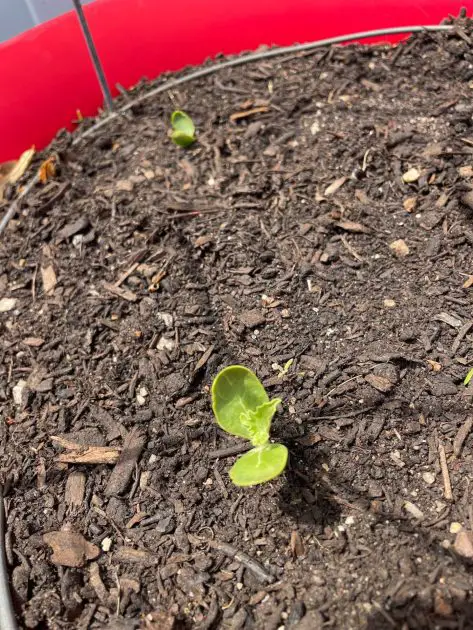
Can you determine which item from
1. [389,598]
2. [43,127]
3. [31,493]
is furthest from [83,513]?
[43,127]

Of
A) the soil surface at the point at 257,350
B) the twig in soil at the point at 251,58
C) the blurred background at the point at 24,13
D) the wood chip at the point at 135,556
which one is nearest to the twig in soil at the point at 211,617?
the soil surface at the point at 257,350

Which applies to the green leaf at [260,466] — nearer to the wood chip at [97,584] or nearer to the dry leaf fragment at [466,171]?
the wood chip at [97,584]

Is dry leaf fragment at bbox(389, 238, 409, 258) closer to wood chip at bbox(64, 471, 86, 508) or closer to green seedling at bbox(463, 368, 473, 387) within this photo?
green seedling at bbox(463, 368, 473, 387)

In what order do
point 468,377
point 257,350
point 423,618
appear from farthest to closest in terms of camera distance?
point 257,350 → point 468,377 → point 423,618

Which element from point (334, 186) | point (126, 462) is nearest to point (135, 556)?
point (126, 462)

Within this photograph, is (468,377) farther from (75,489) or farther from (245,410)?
(75,489)

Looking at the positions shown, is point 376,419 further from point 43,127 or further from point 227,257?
point 43,127
